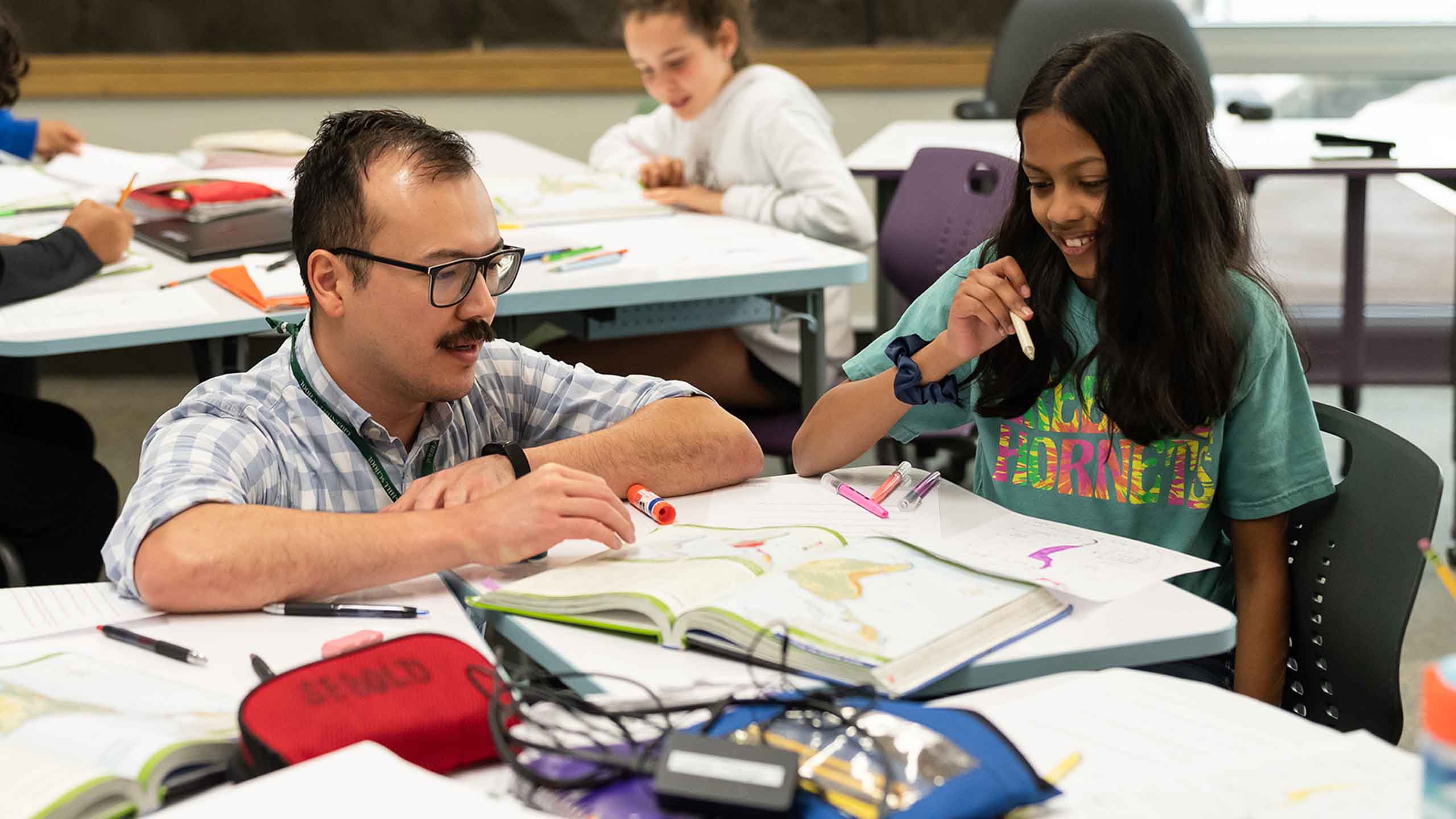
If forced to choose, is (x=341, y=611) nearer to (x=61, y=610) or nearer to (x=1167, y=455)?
(x=61, y=610)

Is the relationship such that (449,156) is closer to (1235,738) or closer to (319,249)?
(319,249)

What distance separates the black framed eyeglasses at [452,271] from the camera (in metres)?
1.53

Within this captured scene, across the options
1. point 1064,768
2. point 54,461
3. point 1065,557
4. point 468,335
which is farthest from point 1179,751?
point 54,461

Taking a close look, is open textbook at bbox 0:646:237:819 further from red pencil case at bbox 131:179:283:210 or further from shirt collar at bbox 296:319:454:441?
red pencil case at bbox 131:179:283:210

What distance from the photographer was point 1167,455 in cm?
160

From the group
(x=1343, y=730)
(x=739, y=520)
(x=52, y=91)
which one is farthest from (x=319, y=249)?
(x=52, y=91)

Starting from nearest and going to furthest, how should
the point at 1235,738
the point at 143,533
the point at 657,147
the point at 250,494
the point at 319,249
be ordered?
the point at 1235,738 → the point at 143,533 → the point at 250,494 → the point at 319,249 → the point at 657,147

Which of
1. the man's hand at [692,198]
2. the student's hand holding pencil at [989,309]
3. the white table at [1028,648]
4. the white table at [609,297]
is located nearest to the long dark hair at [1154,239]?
the student's hand holding pencil at [989,309]

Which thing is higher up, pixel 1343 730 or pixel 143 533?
pixel 143 533

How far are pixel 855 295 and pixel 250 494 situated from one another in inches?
136

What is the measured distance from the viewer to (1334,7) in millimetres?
4668

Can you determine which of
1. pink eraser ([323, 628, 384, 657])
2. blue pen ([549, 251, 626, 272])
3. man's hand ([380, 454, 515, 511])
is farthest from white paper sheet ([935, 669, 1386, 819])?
blue pen ([549, 251, 626, 272])

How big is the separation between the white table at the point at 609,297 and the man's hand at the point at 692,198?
197 mm

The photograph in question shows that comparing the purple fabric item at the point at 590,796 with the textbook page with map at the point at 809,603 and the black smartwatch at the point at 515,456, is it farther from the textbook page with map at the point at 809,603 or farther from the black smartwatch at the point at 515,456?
the black smartwatch at the point at 515,456
